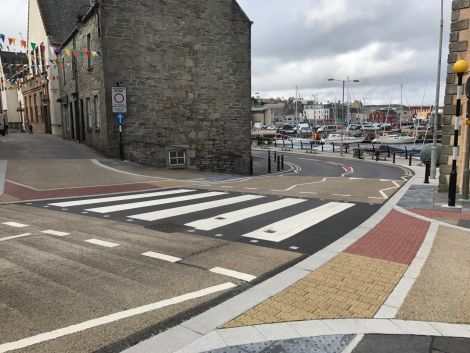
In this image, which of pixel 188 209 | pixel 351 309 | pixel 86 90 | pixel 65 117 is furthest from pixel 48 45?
pixel 351 309

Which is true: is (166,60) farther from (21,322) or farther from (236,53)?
(21,322)

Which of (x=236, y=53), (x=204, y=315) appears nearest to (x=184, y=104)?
(x=236, y=53)

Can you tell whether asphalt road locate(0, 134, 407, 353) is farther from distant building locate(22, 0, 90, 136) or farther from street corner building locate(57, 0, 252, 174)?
distant building locate(22, 0, 90, 136)

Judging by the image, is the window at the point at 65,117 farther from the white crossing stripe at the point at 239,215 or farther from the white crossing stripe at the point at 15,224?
the white crossing stripe at the point at 239,215

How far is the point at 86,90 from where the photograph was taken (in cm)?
2434

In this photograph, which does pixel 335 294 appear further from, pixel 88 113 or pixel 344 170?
pixel 344 170

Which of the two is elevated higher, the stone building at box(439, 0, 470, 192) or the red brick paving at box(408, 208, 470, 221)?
the stone building at box(439, 0, 470, 192)

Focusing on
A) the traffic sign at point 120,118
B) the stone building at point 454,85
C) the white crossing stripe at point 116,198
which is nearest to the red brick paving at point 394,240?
the stone building at point 454,85

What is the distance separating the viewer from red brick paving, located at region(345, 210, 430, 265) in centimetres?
643

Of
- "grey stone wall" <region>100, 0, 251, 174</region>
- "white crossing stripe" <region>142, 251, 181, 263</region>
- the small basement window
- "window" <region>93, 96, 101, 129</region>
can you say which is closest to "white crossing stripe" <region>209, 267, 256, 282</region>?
"white crossing stripe" <region>142, 251, 181, 263</region>

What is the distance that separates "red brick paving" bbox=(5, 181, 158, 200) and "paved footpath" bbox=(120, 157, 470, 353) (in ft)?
28.5

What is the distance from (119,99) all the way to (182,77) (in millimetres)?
4483

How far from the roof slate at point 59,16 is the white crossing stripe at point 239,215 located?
103 ft

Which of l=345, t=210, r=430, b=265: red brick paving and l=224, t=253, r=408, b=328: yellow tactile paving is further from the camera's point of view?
l=345, t=210, r=430, b=265: red brick paving
